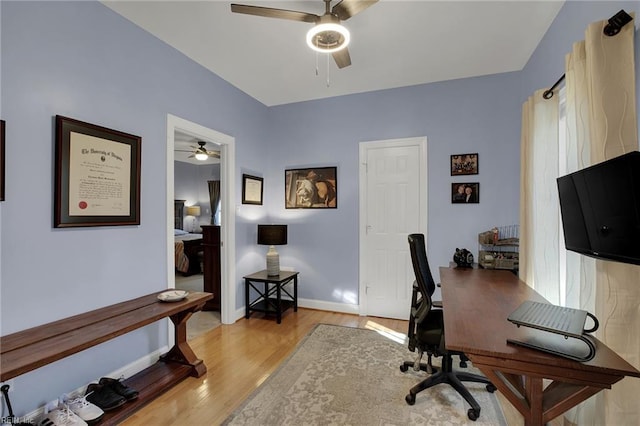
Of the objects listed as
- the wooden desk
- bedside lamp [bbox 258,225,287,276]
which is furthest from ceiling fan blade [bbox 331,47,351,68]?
bedside lamp [bbox 258,225,287,276]

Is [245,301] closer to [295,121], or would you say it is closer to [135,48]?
[295,121]

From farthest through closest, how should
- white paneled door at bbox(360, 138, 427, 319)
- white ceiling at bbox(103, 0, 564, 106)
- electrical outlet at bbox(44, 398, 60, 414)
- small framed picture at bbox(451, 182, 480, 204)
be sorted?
1. white paneled door at bbox(360, 138, 427, 319)
2. small framed picture at bbox(451, 182, 480, 204)
3. white ceiling at bbox(103, 0, 564, 106)
4. electrical outlet at bbox(44, 398, 60, 414)

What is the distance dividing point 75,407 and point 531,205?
3.39m

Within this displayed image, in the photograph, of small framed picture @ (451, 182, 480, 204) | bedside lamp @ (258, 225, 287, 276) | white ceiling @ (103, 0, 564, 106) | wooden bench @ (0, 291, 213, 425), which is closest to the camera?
wooden bench @ (0, 291, 213, 425)

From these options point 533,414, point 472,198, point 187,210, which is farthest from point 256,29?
point 187,210

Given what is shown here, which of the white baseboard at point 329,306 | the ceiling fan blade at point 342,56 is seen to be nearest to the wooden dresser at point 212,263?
the white baseboard at point 329,306

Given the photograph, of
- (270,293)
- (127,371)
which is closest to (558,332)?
(127,371)

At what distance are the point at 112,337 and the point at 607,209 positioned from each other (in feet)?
8.48

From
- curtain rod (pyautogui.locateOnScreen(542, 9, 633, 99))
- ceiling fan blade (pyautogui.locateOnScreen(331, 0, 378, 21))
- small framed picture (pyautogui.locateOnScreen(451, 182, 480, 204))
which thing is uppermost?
ceiling fan blade (pyautogui.locateOnScreen(331, 0, 378, 21))

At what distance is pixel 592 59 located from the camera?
1.38 meters

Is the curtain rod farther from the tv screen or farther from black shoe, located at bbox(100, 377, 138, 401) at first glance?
black shoe, located at bbox(100, 377, 138, 401)

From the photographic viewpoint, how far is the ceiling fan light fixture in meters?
1.84

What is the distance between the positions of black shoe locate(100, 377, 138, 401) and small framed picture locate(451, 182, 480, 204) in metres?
3.35

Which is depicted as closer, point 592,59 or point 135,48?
point 592,59
